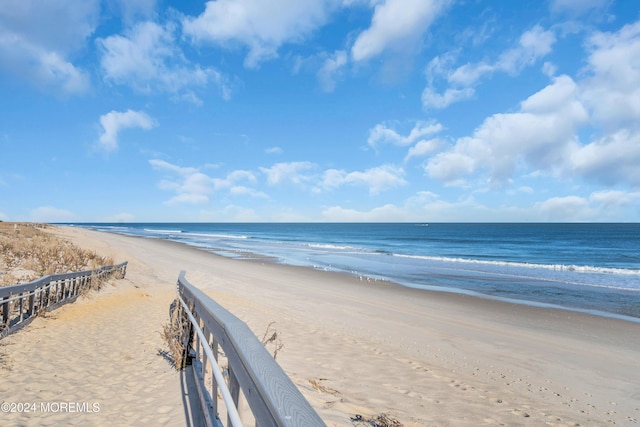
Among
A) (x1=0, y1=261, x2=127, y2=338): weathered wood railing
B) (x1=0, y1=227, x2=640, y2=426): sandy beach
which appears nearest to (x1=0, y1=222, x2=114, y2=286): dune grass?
(x1=0, y1=261, x2=127, y2=338): weathered wood railing

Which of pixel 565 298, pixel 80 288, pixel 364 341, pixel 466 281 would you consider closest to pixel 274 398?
pixel 364 341

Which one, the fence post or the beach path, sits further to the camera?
the fence post

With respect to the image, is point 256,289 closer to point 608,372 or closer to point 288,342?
point 288,342

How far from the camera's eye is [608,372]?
798cm

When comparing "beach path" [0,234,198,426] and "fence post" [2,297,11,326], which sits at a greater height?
"fence post" [2,297,11,326]

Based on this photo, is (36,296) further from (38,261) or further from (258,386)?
(258,386)

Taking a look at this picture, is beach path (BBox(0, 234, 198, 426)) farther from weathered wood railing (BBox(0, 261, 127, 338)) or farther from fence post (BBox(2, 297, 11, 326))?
fence post (BBox(2, 297, 11, 326))

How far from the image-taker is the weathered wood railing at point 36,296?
724 centimetres

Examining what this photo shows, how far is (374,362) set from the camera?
7.35 metres

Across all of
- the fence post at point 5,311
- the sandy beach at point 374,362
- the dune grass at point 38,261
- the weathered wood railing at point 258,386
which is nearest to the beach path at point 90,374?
the sandy beach at point 374,362

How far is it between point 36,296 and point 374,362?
8.98 metres

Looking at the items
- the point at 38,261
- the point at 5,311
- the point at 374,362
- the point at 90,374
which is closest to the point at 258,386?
the point at 90,374

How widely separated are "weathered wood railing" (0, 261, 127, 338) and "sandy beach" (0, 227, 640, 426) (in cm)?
32

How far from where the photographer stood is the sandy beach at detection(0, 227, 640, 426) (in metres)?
4.89
